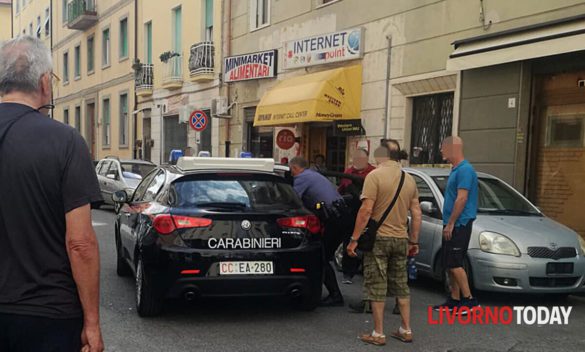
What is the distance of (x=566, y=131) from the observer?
Result: 959 centimetres

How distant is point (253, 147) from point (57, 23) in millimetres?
25132

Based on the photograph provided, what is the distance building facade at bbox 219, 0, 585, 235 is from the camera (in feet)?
30.9

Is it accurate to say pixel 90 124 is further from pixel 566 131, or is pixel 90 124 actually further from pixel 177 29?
pixel 566 131

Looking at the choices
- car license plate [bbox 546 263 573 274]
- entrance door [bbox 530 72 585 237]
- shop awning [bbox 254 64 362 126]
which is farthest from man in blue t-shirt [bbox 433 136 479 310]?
shop awning [bbox 254 64 362 126]

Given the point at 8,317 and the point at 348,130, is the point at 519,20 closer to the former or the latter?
the point at 348,130

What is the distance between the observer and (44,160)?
206 cm

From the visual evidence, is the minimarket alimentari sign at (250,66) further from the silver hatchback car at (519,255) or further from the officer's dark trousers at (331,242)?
the officer's dark trousers at (331,242)

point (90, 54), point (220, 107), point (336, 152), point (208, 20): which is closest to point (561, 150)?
point (336, 152)

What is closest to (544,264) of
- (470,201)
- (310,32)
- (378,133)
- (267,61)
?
(470,201)

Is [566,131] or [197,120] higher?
[197,120]

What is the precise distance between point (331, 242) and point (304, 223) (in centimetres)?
80

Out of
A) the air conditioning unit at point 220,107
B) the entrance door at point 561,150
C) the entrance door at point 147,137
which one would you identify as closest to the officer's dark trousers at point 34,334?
the entrance door at point 561,150

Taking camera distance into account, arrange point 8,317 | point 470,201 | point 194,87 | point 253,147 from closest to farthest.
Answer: point 8,317 < point 470,201 < point 253,147 < point 194,87

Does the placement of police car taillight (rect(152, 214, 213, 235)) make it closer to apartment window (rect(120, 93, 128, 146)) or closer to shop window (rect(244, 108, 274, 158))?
shop window (rect(244, 108, 274, 158))
